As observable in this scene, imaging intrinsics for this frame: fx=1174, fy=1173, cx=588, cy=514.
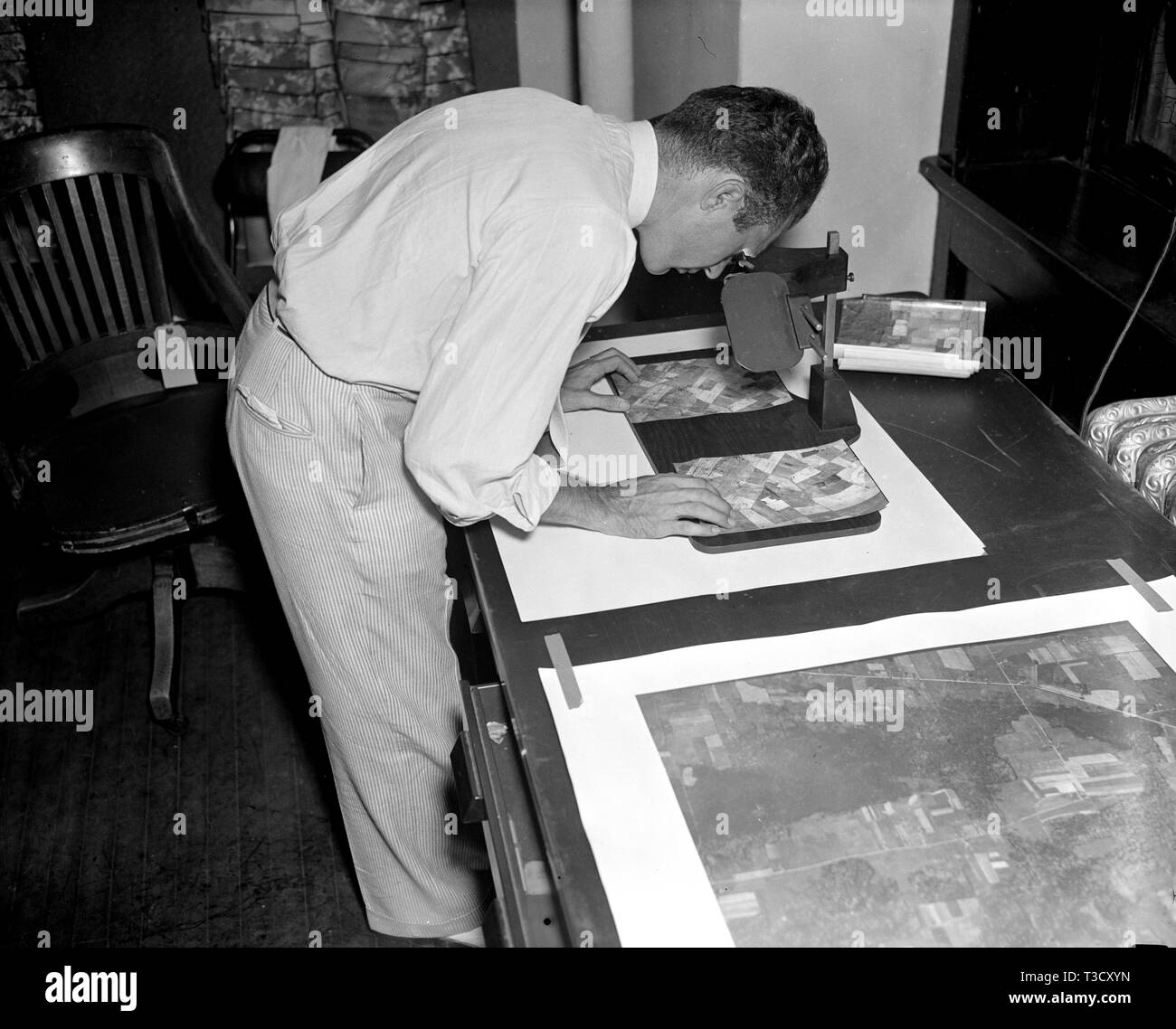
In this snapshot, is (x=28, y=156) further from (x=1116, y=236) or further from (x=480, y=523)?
(x=1116, y=236)

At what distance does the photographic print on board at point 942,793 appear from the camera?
1043 millimetres

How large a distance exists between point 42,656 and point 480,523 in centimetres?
168

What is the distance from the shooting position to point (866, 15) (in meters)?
2.40

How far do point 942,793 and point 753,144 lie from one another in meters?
0.80

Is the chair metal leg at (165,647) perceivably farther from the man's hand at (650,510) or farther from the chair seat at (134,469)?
the man's hand at (650,510)

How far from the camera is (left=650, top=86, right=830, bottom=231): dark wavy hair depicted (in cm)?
145

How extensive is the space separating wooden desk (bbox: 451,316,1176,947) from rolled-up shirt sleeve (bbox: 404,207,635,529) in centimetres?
20

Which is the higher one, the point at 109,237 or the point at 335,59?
the point at 335,59

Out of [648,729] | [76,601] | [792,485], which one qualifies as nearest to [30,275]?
[76,601]

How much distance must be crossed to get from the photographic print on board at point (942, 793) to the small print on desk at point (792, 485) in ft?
1.00

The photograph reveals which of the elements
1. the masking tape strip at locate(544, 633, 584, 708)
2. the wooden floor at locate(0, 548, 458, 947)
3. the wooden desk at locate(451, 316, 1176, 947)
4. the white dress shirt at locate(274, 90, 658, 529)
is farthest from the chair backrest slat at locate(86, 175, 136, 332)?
the masking tape strip at locate(544, 633, 584, 708)

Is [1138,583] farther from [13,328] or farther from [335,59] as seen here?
[335,59]

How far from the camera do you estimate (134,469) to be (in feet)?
8.29
